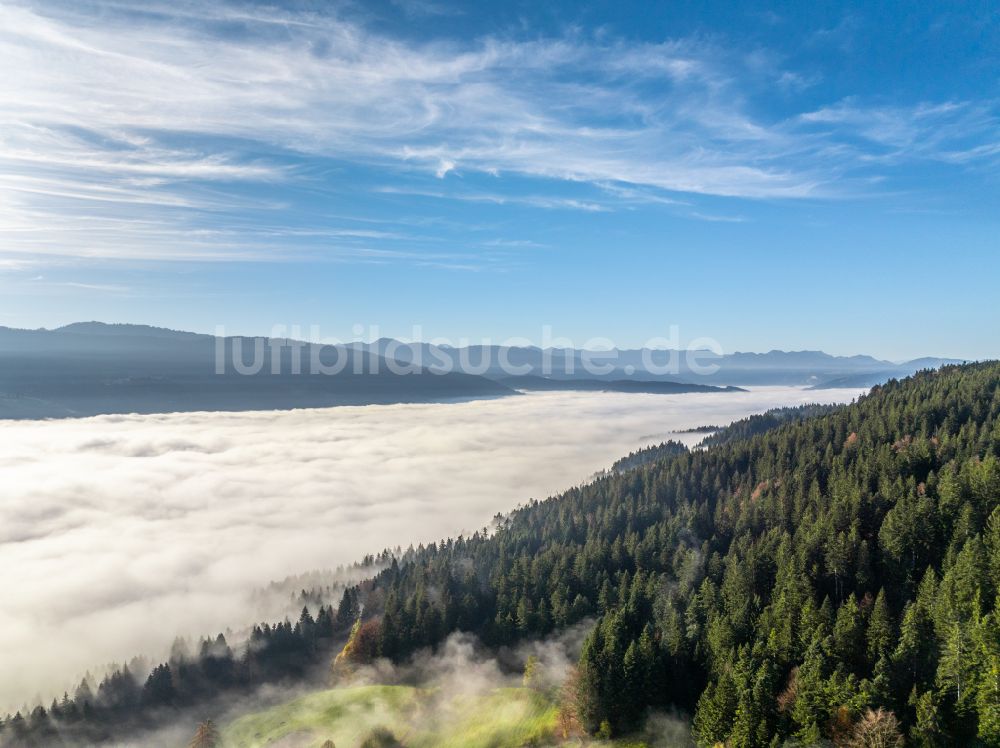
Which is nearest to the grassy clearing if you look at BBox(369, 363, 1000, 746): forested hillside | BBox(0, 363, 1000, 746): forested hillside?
BBox(0, 363, 1000, 746): forested hillside

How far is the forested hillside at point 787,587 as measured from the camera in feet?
213

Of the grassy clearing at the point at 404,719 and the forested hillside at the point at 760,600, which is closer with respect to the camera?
the forested hillside at the point at 760,600

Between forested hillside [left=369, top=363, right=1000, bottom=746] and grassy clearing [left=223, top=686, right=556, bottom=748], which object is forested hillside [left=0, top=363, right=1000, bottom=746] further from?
grassy clearing [left=223, top=686, right=556, bottom=748]

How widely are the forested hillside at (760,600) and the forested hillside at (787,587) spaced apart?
0.33 m

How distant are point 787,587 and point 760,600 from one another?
40.9ft

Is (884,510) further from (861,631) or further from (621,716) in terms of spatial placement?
(621,716)

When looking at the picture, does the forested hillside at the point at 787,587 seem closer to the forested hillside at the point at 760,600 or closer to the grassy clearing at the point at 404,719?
the forested hillside at the point at 760,600

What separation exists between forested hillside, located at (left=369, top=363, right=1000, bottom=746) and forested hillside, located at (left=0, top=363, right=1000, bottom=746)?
0.33 metres

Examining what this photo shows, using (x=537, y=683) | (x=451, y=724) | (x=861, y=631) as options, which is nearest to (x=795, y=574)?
(x=861, y=631)

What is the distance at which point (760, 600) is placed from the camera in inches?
3789

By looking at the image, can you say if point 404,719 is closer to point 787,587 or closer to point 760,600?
point 760,600

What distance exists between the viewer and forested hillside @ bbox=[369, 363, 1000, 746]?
6500cm

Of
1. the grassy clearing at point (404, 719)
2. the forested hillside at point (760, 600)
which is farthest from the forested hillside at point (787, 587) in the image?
the grassy clearing at point (404, 719)

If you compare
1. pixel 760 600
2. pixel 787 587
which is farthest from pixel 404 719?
pixel 787 587
